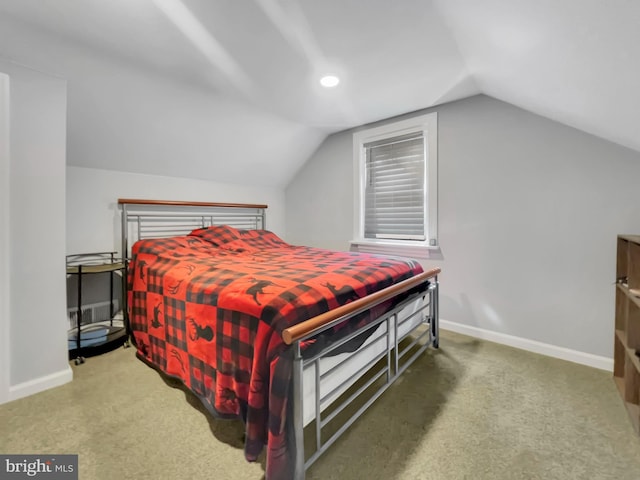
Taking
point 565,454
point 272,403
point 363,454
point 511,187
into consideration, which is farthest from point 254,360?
point 511,187

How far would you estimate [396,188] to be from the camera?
3230 mm

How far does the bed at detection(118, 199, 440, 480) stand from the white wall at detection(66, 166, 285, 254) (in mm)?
413

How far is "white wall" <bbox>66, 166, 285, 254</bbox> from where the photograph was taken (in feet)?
8.19

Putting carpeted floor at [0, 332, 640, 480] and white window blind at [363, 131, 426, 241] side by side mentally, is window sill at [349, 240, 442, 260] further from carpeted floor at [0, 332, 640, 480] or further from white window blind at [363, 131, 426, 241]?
carpeted floor at [0, 332, 640, 480]

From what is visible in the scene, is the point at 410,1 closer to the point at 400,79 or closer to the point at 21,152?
the point at 400,79

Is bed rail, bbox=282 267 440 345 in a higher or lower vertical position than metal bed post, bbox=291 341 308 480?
higher

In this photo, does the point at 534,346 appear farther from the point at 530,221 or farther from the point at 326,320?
the point at 326,320

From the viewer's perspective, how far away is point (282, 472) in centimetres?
109

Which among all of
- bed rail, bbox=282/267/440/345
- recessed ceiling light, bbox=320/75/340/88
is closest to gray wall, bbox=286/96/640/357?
recessed ceiling light, bbox=320/75/340/88

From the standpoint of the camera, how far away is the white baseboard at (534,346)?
2.13 metres

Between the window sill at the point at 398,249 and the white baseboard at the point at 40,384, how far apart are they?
2747 mm

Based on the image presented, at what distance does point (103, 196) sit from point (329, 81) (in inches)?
87.9
